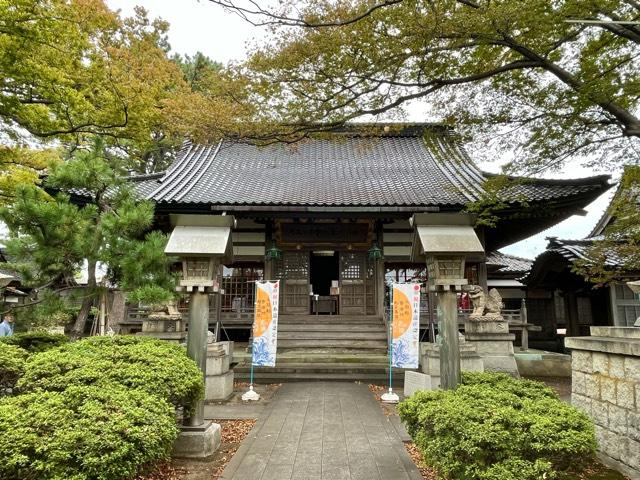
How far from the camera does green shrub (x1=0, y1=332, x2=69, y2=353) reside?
5.20 metres

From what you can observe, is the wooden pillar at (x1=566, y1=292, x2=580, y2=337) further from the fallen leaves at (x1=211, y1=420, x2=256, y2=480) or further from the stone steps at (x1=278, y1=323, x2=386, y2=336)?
the fallen leaves at (x1=211, y1=420, x2=256, y2=480)

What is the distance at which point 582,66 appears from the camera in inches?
235

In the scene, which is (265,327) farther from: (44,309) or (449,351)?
(449,351)

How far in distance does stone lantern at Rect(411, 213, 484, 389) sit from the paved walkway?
46.0 inches

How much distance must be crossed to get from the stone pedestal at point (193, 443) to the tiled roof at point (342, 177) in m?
6.46

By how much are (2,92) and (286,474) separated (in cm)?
1102

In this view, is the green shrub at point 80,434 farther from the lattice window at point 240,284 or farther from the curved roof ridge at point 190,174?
the lattice window at point 240,284

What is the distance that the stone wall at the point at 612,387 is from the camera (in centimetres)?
412

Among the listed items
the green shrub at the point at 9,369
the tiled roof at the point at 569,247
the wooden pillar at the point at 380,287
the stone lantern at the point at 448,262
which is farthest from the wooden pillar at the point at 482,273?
the green shrub at the point at 9,369

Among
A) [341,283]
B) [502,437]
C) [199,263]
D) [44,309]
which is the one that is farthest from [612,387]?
[341,283]

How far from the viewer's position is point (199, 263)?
5.20 m

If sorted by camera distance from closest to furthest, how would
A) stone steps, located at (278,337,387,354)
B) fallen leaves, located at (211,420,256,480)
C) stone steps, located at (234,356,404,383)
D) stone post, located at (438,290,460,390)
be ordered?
1. fallen leaves, located at (211,420,256,480)
2. stone post, located at (438,290,460,390)
3. stone steps, located at (234,356,404,383)
4. stone steps, located at (278,337,387,354)

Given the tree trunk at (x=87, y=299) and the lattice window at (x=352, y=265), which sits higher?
the lattice window at (x=352, y=265)

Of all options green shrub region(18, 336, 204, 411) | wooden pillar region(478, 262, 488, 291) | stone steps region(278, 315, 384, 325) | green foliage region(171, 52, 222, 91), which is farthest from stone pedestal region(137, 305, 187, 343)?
green foliage region(171, 52, 222, 91)
